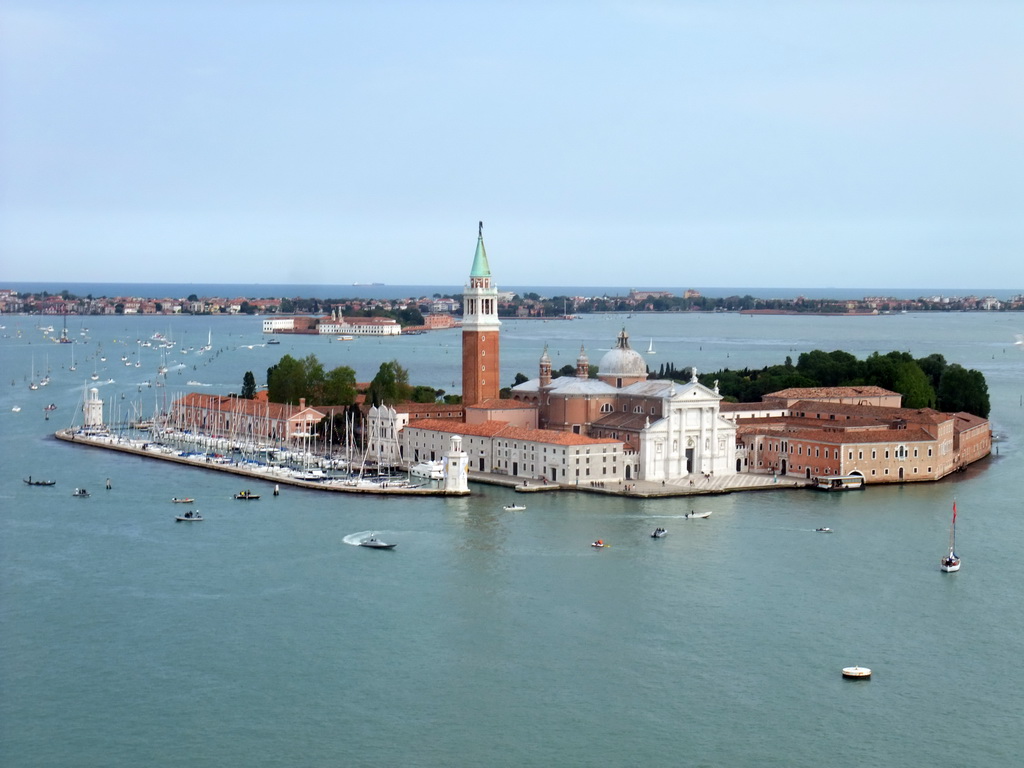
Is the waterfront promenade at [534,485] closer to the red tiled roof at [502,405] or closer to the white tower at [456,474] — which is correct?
the white tower at [456,474]

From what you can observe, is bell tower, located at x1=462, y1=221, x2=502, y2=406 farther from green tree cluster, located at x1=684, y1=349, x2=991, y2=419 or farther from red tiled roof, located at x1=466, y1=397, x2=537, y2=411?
green tree cluster, located at x1=684, y1=349, x2=991, y2=419

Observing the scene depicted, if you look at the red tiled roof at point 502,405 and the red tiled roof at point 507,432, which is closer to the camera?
the red tiled roof at point 507,432

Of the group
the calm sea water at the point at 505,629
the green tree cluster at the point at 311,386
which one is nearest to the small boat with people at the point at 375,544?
the calm sea water at the point at 505,629

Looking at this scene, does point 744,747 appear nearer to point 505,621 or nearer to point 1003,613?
point 505,621

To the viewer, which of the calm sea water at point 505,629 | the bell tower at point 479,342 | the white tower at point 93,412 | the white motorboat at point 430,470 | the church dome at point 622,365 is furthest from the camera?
the white tower at point 93,412

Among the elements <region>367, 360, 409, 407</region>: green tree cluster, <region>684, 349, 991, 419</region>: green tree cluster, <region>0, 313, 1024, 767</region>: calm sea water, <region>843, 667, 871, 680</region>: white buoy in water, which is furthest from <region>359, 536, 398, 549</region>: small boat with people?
<region>684, 349, 991, 419</region>: green tree cluster

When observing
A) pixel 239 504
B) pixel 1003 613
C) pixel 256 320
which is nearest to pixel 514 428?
pixel 239 504

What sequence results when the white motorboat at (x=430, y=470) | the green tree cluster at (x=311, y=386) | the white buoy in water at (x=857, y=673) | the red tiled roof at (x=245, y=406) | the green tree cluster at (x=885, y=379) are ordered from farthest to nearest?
the green tree cluster at (x=311, y=386) < the green tree cluster at (x=885, y=379) < the red tiled roof at (x=245, y=406) < the white motorboat at (x=430, y=470) < the white buoy in water at (x=857, y=673)

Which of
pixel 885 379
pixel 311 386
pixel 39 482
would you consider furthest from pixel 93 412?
pixel 885 379
